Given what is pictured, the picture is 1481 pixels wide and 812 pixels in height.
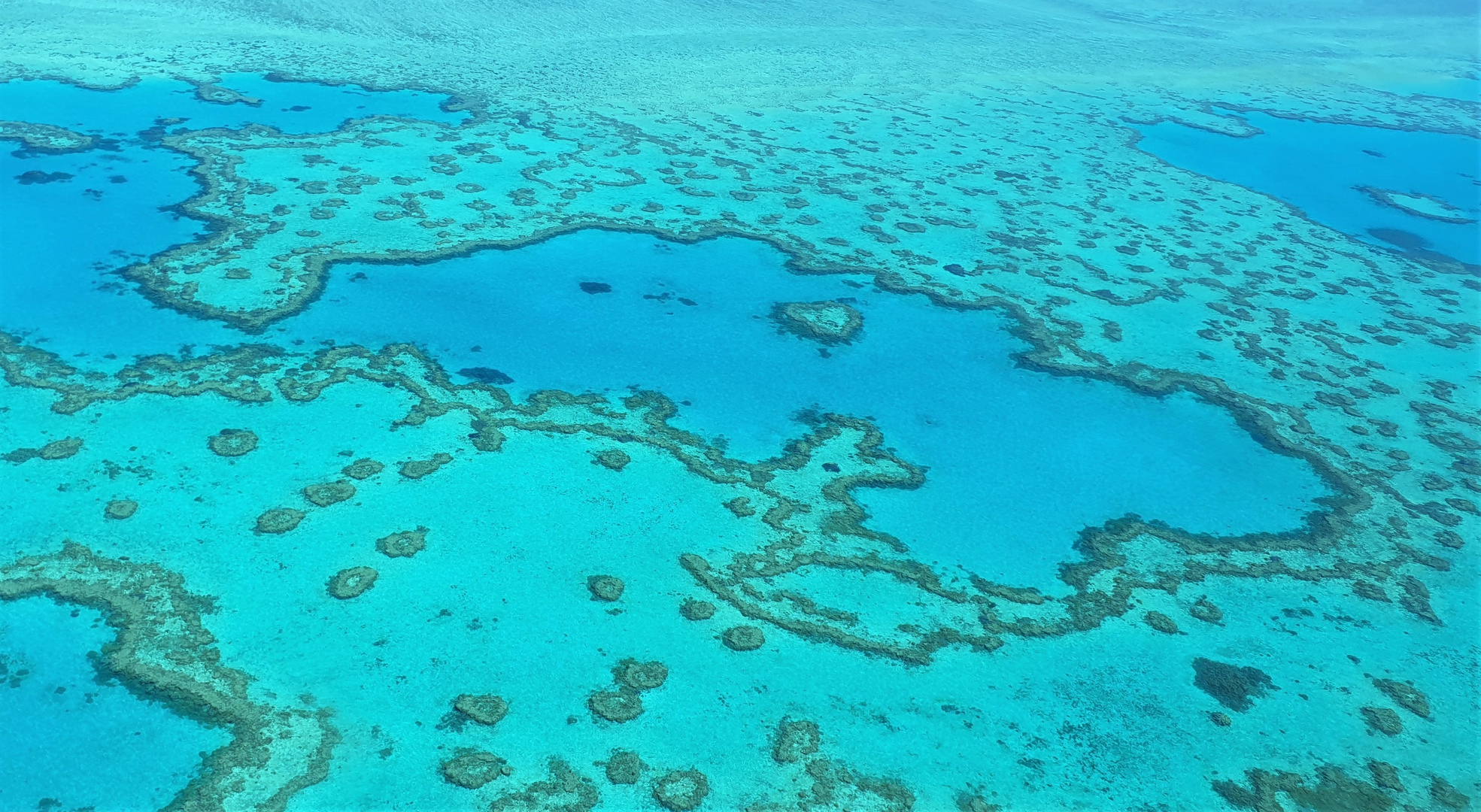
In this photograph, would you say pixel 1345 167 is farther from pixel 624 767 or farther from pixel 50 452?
pixel 50 452

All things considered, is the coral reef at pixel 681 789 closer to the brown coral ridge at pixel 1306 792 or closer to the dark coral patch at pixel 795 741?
the dark coral patch at pixel 795 741

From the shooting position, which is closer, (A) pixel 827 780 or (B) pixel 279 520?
(A) pixel 827 780

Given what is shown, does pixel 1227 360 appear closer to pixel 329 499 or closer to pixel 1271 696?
pixel 1271 696

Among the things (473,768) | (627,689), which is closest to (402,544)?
(473,768)

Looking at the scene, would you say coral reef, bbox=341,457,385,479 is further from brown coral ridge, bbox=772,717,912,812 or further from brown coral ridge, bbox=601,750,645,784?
brown coral ridge, bbox=772,717,912,812

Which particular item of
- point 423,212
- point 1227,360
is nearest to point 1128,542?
point 1227,360
